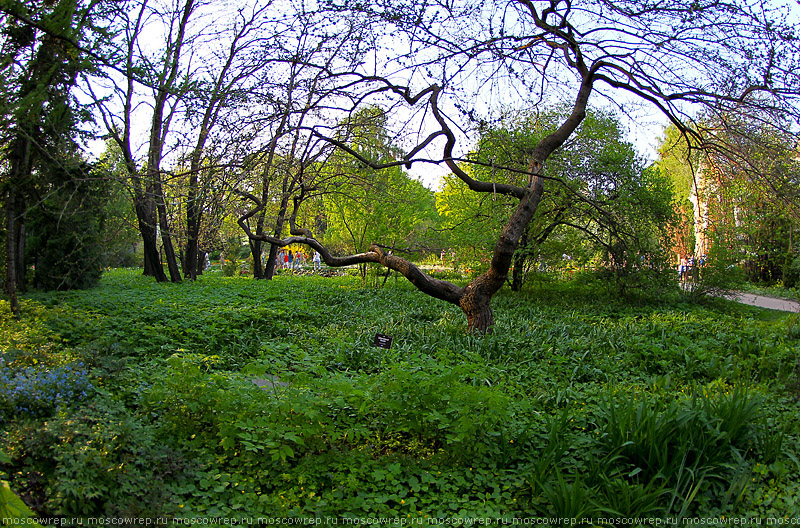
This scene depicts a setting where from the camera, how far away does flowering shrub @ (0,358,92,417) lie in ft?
10.3

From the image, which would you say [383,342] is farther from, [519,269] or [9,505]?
[519,269]

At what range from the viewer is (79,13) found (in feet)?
20.2

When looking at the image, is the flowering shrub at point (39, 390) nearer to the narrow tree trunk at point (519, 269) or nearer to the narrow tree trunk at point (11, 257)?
the narrow tree trunk at point (11, 257)

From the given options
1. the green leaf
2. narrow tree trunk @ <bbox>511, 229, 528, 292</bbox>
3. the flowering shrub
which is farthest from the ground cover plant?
narrow tree trunk @ <bbox>511, 229, 528, 292</bbox>

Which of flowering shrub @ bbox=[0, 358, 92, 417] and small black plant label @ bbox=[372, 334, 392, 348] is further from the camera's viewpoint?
small black plant label @ bbox=[372, 334, 392, 348]

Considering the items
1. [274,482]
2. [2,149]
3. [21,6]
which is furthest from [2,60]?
[274,482]

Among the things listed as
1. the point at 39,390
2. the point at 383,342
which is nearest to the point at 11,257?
the point at 39,390

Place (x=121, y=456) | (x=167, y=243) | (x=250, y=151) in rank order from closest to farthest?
(x=121, y=456), (x=250, y=151), (x=167, y=243)

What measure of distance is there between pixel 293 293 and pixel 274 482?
9.17 m

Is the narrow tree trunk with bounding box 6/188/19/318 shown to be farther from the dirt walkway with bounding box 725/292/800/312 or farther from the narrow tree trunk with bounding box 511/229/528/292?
the dirt walkway with bounding box 725/292/800/312

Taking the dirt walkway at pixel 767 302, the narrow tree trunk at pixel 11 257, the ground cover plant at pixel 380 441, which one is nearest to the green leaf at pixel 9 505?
the ground cover plant at pixel 380 441

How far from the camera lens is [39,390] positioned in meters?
3.25

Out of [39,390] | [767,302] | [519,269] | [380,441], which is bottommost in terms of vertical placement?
[380,441]

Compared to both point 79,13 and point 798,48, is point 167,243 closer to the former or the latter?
point 79,13
